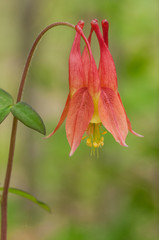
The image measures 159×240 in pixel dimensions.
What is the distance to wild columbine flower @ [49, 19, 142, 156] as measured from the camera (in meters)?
1.65

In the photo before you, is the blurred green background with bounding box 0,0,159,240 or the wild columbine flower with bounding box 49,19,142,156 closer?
the wild columbine flower with bounding box 49,19,142,156

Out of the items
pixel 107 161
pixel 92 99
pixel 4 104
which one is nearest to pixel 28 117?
pixel 4 104

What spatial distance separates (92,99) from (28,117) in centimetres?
27

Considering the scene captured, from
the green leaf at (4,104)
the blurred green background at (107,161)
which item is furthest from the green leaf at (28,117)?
the blurred green background at (107,161)

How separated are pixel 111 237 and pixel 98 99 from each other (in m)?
2.54

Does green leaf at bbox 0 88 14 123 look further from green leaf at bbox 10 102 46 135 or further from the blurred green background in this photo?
the blurred green background

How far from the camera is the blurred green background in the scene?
13.5ft

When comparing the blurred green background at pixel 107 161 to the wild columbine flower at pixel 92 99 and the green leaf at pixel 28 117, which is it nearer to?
the wild columbine flower at pixel 92 99

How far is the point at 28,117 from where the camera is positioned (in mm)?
1665

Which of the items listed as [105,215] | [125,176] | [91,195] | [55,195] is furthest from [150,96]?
[55,195]

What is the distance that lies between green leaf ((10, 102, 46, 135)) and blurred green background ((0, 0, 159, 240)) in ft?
7.86

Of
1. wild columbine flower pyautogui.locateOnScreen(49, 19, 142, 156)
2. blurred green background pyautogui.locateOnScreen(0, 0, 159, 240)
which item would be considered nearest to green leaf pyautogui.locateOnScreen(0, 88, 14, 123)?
wild columbine flower pyautogui.locateOnScreen(49, 19, 142, 156)

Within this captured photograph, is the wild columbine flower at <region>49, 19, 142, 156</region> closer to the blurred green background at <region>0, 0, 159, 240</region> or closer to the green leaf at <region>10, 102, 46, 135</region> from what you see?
the green leaf at <region>10, 102, 46, 135</region>

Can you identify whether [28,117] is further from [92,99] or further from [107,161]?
[107,161]
